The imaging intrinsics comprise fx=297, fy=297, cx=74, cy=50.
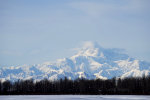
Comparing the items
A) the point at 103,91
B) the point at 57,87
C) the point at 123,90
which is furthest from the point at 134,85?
the point at 57,87

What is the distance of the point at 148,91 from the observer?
539 feet

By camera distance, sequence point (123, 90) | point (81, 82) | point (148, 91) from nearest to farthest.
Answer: point (148, 91) → point (123, 90) → point (81, 82)

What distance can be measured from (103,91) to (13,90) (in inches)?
2368

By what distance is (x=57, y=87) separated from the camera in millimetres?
194125

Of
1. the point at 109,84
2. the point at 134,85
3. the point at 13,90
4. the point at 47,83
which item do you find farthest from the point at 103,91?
the point at 13,90

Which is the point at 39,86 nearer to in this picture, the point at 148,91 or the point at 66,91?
the point at 66,91

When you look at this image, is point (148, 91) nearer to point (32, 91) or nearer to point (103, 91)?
point (103, 91)

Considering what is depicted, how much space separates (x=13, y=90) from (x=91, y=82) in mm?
52203

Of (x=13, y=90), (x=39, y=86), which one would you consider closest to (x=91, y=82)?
(x=39, y=86)

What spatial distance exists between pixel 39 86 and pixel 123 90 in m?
56.2

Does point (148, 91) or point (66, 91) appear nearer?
point (148, 91)

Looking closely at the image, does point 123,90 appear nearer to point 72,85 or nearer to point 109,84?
point 109,84

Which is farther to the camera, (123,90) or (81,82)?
(81,82)

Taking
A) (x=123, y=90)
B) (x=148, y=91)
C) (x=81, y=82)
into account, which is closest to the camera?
(x=148, y=91)
